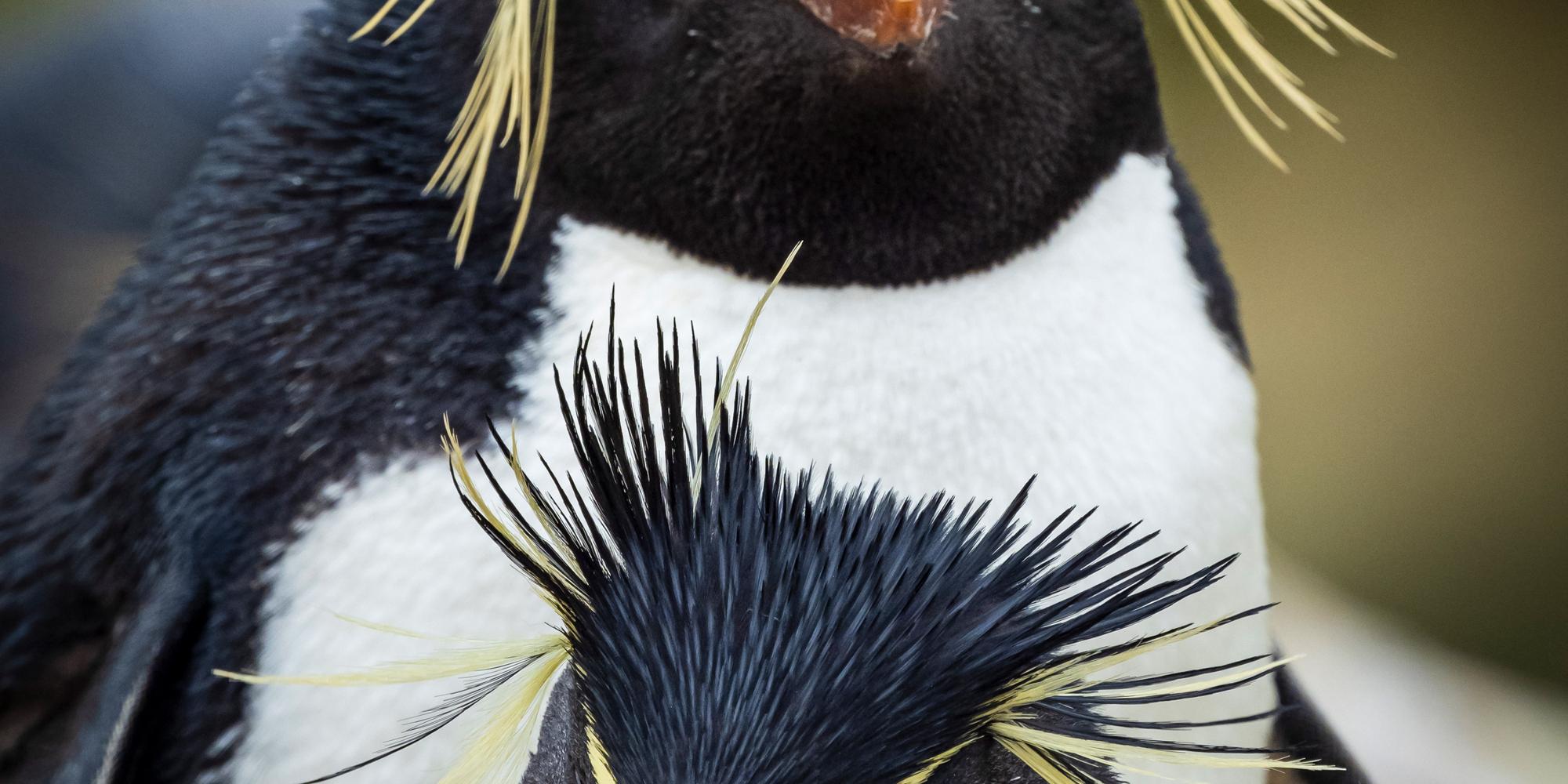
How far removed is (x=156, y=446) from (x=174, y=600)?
9 centimetres

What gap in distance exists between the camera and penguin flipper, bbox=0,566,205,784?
0.63 meters

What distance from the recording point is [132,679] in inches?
25.1

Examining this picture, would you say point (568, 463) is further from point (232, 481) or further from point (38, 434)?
point (38, 434)

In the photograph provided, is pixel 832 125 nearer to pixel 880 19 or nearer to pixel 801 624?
pixel 880 19

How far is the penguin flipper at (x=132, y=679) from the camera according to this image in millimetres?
633

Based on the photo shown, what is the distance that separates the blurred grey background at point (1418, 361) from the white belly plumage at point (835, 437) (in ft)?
4.11

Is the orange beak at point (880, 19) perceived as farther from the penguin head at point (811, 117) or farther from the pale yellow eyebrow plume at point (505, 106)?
the pale yellow eyebrow plume at point (505, 106)

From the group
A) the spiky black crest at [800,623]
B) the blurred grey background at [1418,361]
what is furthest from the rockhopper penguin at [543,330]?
the blurred grey background at [1418,361]

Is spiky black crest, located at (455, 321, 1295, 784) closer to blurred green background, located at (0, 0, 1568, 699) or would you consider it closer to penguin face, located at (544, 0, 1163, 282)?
penguin face, located at (544, 0, 1163, 282)

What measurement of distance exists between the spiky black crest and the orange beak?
0.61ft

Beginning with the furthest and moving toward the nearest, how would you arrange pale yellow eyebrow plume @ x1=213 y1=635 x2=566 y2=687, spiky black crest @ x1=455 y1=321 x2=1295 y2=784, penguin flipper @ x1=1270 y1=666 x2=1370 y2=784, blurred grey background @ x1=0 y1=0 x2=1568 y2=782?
blurred grey background @ x1=0 y1=0 x2=1568 y2=782, penguin flipper @ x1=1270 y1=666 x2=1370 y2=784, pale yellow eyebrow plume @ x1=213 y1=635 x2=566 y2=687, spiky black crest @ x1=455 y1=321 x2=1295 y2=784

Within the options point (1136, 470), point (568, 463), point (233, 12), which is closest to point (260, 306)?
point (568, 463)

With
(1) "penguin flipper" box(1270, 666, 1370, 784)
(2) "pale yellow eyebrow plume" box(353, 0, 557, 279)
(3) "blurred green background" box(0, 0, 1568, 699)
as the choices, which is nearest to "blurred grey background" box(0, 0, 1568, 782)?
(3) "blurred green background" box(0, 0, 1568, 699)

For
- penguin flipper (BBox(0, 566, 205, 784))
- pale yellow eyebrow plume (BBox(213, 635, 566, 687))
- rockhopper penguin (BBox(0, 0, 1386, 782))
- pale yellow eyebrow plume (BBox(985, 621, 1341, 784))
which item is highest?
rockhopper penguin (BBox(0, 0, 1386, 782))
